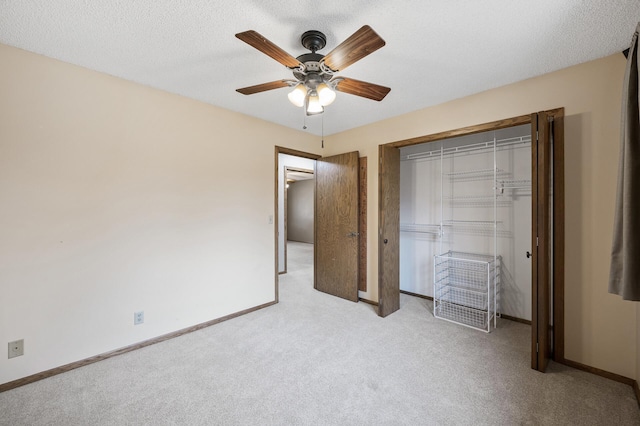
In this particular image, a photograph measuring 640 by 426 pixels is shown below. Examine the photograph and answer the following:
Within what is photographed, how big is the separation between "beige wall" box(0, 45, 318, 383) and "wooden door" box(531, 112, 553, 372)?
2.79 meters

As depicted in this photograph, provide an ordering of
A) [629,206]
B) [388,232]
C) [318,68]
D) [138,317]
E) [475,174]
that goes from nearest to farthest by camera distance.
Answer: [629,206]
[318,68]
[138,317]
[388,232]
[475,174]

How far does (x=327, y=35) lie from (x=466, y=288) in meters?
3.23

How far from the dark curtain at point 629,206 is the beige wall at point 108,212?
10.0 ft

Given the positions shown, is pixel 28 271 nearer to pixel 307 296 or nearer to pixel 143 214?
pixel 143 214

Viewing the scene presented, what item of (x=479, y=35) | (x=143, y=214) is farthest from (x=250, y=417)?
(x=479, y=35)

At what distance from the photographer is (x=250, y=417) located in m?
1.61

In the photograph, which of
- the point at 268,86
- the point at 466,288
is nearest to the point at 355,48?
the point at 268,86

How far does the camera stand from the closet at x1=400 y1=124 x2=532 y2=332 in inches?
118

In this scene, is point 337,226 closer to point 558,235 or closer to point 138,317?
point 558,235

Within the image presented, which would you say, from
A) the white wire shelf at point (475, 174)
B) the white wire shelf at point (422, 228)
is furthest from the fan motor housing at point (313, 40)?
the white wire shelf at point (422, 228)

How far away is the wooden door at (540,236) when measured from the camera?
2.00 metres

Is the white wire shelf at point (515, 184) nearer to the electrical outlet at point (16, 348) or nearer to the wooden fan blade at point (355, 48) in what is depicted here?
the wooden fan blade at point (355, 48)

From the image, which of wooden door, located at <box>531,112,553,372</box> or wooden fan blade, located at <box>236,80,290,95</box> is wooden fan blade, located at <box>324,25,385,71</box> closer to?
wooden fan blade, located at <box>236,80,290,95</box>

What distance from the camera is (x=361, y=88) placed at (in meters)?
1.84
